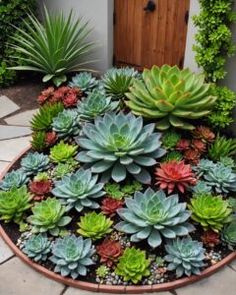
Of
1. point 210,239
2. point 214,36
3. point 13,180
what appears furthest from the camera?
point 214,36

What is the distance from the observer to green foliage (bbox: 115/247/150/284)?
2576mm

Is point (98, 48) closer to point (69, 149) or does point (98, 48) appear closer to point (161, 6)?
point (161, 6)

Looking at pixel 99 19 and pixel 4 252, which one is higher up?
pixel 99 19

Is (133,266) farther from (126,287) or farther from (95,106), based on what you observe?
(95,106)

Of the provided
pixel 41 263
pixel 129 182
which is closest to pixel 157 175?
pixel 129 182

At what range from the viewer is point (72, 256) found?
8.61 feet

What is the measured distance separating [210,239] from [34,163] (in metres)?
1.39

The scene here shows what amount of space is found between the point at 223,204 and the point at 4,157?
1843 millimetres

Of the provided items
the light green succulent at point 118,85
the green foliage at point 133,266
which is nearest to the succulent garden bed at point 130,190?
the green foliage at point 133,266

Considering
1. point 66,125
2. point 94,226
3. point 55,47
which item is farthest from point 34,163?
point 55,47

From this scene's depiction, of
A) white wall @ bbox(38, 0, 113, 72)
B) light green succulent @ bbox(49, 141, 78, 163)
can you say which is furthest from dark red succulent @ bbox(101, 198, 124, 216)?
white wall @ bbox(38, 0, 113, 72)

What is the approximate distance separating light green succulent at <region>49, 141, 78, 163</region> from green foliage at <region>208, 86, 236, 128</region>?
1.14 metres

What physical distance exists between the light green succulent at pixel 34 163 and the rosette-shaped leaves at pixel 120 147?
0.31 m

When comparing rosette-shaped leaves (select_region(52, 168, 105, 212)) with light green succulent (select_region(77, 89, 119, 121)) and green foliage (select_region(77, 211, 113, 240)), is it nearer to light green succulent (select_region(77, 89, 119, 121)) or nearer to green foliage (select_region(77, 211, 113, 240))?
green foliage (select_region(77, 211, 113, 240))
